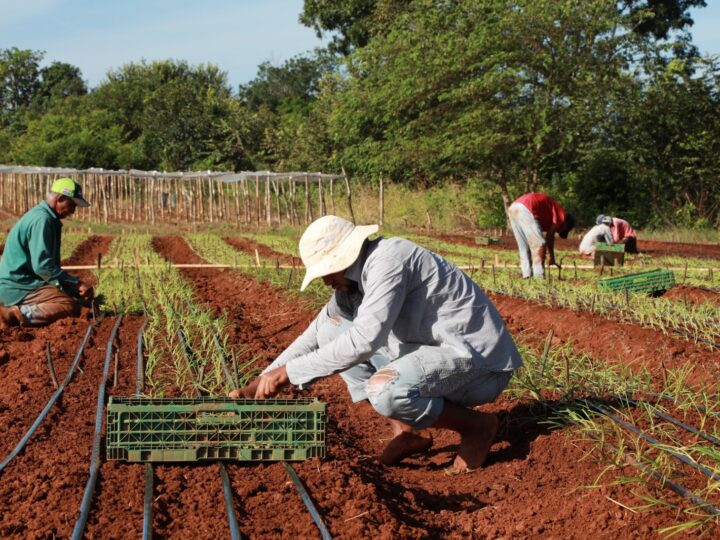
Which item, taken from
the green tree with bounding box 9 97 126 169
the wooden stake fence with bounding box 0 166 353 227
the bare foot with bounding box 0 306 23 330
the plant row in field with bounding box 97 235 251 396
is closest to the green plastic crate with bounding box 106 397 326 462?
the plant row in field with bounding box 97 235 251 396

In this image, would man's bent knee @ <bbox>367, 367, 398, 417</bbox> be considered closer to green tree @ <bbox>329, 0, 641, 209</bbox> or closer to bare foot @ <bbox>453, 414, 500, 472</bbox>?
bare foot @ <bbox>453, 414, 500, 472</bbox>

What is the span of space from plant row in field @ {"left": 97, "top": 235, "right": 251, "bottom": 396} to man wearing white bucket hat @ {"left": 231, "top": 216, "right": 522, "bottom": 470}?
29.1 inches

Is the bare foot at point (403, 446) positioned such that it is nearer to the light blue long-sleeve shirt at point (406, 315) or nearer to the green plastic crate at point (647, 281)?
the light blue long-sleeve shirt at point (406, 315)

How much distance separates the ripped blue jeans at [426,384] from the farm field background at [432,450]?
11.9 inches

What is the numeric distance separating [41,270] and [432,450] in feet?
11.8

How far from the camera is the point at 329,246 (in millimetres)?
3523

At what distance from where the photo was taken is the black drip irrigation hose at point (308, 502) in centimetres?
278

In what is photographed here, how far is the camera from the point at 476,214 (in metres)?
24.4

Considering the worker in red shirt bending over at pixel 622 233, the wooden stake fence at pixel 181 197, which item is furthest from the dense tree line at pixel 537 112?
the worker in red shirt bending over at pixel 622 233

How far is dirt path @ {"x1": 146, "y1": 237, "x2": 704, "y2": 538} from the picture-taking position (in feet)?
9.76

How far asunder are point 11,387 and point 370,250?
96.0 inches

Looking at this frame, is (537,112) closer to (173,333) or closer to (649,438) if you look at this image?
(173,333)

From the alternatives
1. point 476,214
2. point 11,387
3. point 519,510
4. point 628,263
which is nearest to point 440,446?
point 519,510

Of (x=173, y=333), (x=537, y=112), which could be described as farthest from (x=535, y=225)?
(x=537, y=112)
